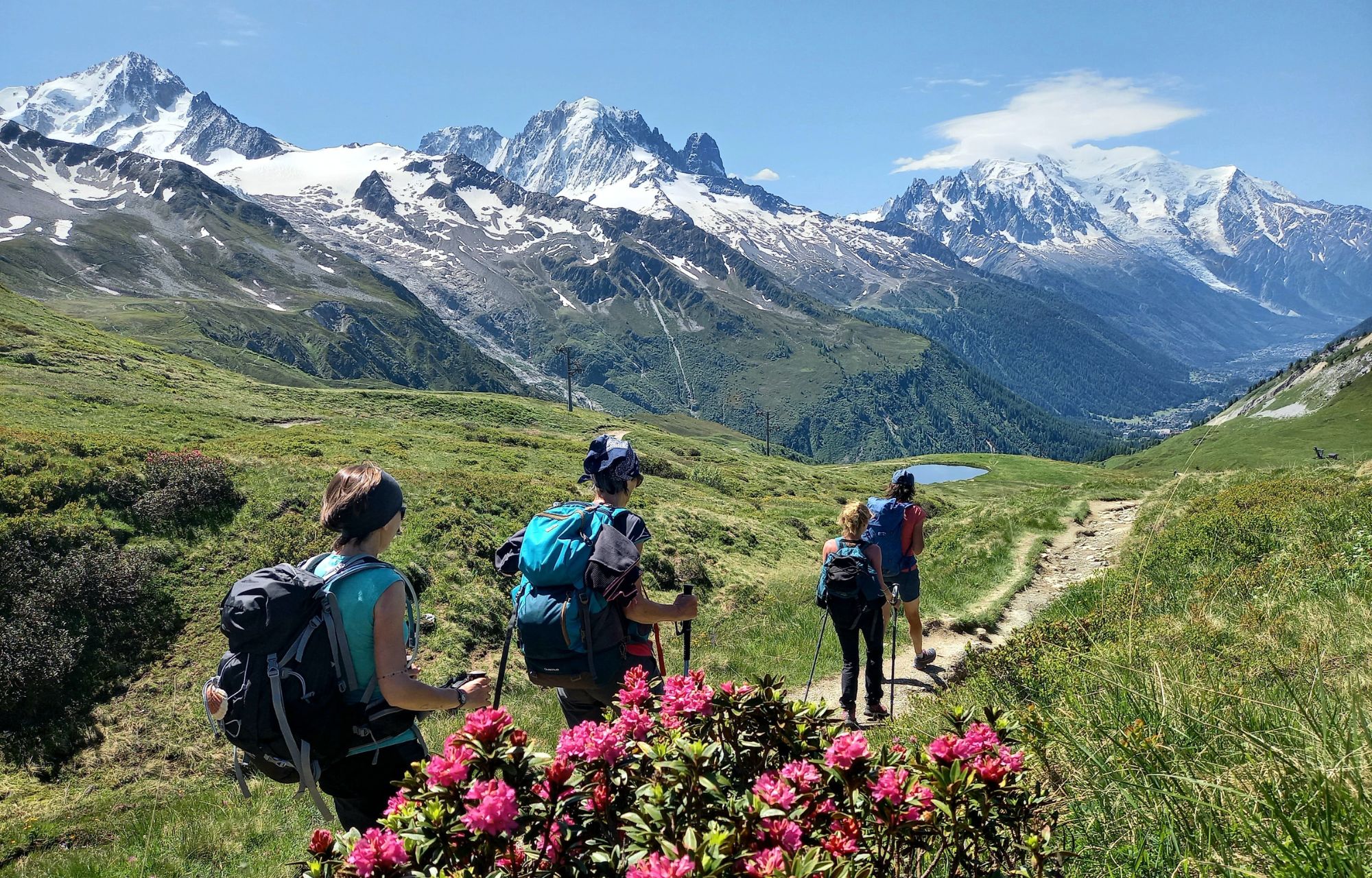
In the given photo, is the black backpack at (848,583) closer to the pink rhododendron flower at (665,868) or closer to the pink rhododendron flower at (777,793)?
the pink rhododendron flower at (777,793)

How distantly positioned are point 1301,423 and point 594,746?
Result: 8211 inches

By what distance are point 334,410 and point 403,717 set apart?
65490mm

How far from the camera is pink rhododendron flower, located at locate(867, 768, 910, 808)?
2.46 metres

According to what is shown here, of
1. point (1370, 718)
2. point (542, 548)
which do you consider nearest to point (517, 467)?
point (542, 548)

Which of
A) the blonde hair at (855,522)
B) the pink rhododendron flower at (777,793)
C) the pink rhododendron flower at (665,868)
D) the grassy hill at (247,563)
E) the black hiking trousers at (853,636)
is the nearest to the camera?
the pink rhododendron flower at (665,868)

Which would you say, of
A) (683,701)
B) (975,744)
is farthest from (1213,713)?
(683,701)

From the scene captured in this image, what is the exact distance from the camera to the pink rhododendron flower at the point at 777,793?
2406 millimetres

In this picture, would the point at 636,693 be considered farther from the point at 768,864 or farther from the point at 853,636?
the point at 853,636

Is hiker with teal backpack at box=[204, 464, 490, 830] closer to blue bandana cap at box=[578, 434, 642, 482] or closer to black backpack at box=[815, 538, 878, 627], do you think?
blue bandana cap at box=[578, 434, 642, 482]

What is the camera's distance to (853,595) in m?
8.29

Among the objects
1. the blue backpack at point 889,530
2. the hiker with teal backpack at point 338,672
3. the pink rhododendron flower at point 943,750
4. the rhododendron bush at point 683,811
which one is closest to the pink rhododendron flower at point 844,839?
the rhododendron bush at point 683,811

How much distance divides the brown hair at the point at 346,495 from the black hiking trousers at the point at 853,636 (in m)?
5.75

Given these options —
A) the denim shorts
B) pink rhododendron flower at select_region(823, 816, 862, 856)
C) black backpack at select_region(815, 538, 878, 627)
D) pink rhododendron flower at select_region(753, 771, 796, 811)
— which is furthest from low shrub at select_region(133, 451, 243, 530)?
pink rhododendron flower at select_region(823, 816, 862, 856)

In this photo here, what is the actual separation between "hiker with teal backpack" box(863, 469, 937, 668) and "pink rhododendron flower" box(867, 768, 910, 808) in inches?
313
